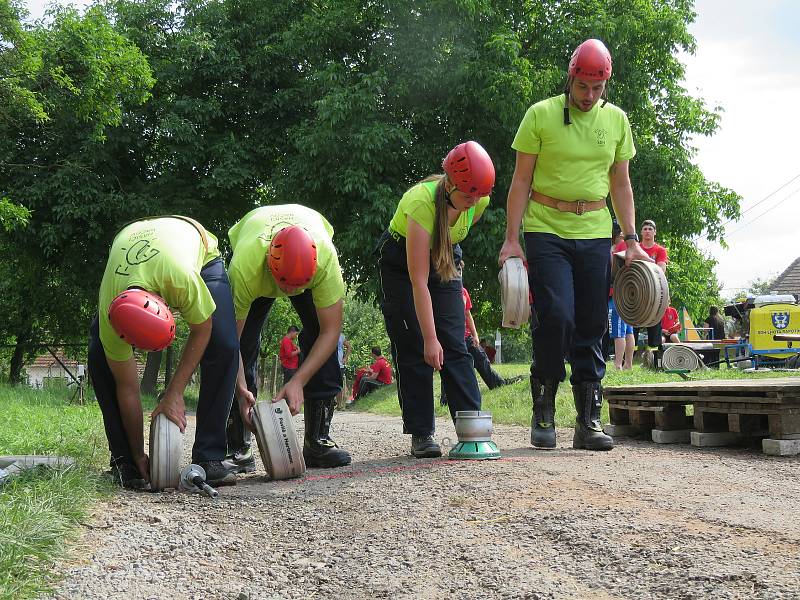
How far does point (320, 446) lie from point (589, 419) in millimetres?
1687

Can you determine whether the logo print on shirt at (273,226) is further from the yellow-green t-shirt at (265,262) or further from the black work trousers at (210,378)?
the black work trousers at (210,378)

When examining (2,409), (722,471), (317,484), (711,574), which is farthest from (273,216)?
(2,409)

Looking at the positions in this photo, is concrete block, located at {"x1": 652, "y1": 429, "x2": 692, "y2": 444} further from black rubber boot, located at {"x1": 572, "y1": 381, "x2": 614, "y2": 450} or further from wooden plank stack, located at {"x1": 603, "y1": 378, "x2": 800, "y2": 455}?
black rubber boot, located at {"x1": 572, "y1": 381, "x2": 614, "y2": 450}

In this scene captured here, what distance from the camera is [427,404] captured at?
5555mm

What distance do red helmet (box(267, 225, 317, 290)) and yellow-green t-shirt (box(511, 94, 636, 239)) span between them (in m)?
1.56

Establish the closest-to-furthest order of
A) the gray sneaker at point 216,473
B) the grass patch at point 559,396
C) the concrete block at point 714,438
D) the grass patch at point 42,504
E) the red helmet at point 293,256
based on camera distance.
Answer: the grass patch at point 42,504 → the red helmet at point 293,256 → the gray sneaker at point 216,473 → the concrete block at point 714,438 → the grass patch at point 559,396

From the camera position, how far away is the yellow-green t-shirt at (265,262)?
4.88m

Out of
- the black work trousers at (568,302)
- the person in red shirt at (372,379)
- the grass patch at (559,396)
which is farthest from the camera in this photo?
the person in red shirt at (372,379)

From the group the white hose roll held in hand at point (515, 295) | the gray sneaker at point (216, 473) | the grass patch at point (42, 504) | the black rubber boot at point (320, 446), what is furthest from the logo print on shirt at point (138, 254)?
the white hose roll held in hand at point (515, 295)

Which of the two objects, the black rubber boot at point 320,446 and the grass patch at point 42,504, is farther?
the black rubber boot at point 320,446

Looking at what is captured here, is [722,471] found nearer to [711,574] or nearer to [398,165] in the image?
[711,574]

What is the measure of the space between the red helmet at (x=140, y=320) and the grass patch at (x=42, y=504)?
711 mm

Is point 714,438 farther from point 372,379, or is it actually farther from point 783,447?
point 372,379

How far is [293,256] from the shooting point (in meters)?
4.56
